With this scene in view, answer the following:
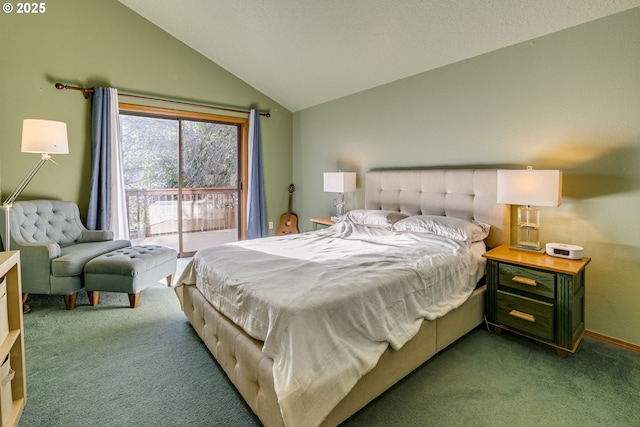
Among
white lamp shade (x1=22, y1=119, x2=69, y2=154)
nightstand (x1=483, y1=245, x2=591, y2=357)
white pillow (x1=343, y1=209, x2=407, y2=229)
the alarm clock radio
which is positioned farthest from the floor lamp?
the alarm clock radio

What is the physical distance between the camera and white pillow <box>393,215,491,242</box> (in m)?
2.56

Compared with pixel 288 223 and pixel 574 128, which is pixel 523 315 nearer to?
pixel 574 128

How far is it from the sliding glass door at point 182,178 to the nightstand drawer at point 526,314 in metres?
3.77

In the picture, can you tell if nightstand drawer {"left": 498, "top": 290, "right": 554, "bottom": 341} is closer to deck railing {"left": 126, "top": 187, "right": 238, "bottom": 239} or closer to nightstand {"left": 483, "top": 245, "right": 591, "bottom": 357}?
nightstand {"left": 483, "top": 245, "right": 591, "bottom": 357}

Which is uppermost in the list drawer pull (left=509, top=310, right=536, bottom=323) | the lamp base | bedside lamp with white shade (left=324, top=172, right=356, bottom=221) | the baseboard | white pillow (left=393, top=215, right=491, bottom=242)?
bedside lamp with white shade (left=324, top=172, right=356, bottom=221)

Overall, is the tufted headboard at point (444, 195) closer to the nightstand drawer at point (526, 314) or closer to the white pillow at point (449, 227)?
the white pillow at point (449, 227)

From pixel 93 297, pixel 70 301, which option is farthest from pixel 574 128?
pixel 70 301

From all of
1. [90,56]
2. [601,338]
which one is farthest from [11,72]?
[601,338]

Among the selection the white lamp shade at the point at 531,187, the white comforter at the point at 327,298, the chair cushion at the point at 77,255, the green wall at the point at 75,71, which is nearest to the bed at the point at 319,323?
the white comforter at the point at 327,298

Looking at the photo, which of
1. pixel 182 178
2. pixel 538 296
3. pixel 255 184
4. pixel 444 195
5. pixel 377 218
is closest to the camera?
pixel 538 296

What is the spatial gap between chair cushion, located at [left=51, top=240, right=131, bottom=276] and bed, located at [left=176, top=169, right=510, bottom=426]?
3.60 feet

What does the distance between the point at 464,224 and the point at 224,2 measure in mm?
3139

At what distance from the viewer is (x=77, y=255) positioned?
9.52ft

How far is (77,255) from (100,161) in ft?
4.50
